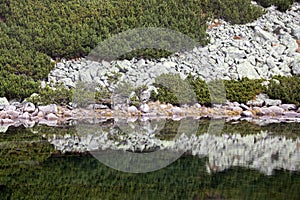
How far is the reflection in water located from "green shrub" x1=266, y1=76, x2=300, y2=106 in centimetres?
436

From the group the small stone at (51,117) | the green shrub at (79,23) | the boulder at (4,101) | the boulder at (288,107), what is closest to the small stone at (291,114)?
the boulder at (288,107)

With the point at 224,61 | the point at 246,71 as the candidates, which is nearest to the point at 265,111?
the point at 246,71

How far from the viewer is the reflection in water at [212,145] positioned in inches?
→ 264

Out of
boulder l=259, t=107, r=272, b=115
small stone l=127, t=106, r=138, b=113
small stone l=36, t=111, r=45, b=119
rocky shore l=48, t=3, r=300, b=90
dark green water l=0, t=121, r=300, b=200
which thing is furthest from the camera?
rocky shore l=48, t=3, r=300, b=90

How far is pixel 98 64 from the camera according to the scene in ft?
48.3

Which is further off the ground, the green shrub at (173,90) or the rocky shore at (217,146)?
the green shrub at (173,90)

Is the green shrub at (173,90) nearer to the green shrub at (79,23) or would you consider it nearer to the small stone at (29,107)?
the green shrub at (79,23)

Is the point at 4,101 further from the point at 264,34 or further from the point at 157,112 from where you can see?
the point at 264,34

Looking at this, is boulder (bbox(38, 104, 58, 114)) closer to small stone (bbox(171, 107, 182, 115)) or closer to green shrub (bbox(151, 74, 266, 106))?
green shrub (bbox(151, 74, 266, 106))

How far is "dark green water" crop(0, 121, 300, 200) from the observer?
5.08 meters

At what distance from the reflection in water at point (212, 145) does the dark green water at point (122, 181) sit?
381 millimetres

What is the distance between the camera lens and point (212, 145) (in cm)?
818

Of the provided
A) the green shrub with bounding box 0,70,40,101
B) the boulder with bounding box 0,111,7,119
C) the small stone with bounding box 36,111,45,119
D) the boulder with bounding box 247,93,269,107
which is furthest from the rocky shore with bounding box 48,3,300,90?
the boulder with bounding box 0,111,7,119

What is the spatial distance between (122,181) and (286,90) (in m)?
9.36
